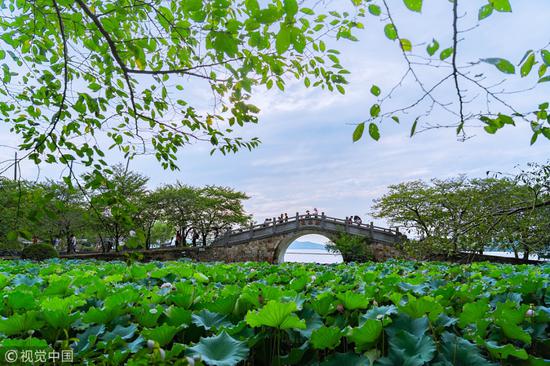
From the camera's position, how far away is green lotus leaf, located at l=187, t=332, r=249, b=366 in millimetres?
999

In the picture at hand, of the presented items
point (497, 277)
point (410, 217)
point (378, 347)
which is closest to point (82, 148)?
point (378, 347)

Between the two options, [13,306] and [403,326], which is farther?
[13,306]

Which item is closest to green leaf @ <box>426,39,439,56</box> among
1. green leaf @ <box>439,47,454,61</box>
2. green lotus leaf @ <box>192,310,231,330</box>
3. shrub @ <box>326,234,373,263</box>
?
green leaf @ <box>439,47,454,61</box>

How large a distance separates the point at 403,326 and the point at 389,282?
3.28ft

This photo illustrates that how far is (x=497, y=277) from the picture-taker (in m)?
3.10

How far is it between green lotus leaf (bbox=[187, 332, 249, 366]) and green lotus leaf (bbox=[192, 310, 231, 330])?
161 millimetres

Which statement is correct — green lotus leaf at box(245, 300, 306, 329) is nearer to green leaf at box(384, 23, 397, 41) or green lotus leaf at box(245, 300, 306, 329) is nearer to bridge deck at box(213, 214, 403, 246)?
green leaf at box(384, 23, 397, 41)

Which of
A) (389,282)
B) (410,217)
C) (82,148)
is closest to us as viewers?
(389,282)

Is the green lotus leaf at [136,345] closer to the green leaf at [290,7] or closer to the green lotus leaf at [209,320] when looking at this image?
the green lotus leaf at [209,320]

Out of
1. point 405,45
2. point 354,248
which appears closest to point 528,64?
point 405,45

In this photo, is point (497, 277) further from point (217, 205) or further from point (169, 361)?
point (217, 205)

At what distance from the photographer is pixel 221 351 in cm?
107

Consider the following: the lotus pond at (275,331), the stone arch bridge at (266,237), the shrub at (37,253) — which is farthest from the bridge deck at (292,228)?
the lotus pond at (275,331)

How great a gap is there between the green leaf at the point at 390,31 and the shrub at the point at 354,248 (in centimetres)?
2109
